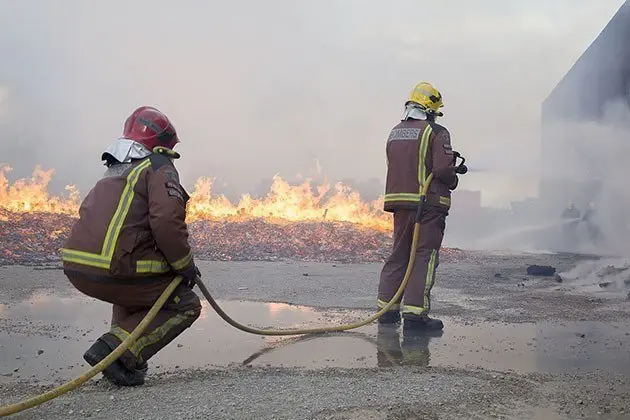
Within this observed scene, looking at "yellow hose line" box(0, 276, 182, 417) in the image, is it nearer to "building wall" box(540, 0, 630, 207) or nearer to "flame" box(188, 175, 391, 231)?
"flame" box(188, 175, 391, 231)

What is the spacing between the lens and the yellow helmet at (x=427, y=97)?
5.25 m

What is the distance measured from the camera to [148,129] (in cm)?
347

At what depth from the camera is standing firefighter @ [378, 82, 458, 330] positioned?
4.99 meters

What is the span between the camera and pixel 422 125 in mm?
5184

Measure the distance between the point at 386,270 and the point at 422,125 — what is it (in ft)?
4.28

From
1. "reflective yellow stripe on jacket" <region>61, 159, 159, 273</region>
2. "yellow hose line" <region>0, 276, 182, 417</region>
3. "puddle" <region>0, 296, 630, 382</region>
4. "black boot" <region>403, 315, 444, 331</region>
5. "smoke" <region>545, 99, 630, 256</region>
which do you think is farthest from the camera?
→ "smoke" <region>545, 99, 630, 256</region>

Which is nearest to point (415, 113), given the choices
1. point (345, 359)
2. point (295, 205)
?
point (345, 359)

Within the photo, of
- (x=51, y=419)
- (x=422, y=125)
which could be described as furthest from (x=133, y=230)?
(x=422, y=125)

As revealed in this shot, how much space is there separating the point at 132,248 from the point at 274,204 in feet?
36.1

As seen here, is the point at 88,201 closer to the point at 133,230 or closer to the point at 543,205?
the point at 133,230

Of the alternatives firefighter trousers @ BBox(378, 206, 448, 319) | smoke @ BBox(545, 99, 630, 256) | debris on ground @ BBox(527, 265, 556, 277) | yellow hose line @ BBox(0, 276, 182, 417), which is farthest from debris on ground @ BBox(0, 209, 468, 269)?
yellow hose line @ BBox(0, 276, 182, 417)

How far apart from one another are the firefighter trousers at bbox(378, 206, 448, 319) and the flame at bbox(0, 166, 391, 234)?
8262 mm

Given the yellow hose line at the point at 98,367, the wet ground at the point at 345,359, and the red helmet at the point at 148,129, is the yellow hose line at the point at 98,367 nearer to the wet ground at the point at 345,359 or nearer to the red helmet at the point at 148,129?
the wet ground at the point at 345,359

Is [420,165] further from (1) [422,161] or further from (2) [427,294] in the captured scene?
(2) [427,294]
